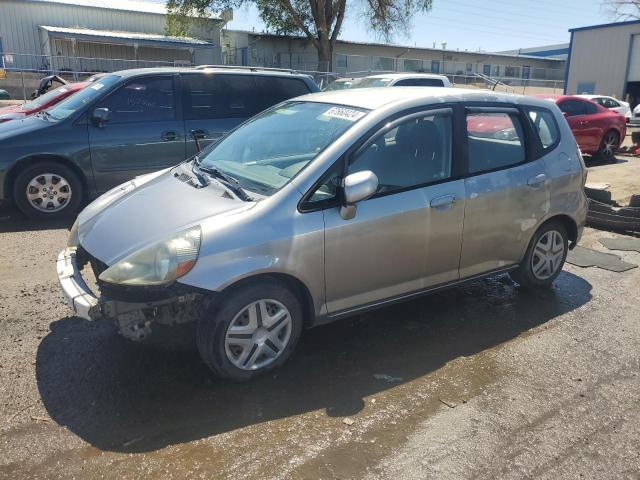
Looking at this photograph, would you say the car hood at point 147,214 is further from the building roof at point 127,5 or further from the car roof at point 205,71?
the building roof at point 127,5

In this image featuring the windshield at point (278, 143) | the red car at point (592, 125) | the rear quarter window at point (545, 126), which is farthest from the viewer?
the red car at point (592, 125)

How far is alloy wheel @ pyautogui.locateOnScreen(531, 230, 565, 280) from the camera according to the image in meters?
4.67

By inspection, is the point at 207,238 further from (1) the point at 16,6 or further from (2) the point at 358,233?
(1) the point at 16,6

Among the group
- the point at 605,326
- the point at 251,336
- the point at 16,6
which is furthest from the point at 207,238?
the point at 16,6

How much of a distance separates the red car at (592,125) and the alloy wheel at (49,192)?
407 inches

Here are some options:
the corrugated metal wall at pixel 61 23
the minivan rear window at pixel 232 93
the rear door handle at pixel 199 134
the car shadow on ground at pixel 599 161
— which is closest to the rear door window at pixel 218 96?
the minivan rear window at pixel 232 93

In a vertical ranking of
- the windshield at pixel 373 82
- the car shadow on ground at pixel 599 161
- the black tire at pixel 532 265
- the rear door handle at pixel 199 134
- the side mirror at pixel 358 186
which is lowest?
the car shadow on ground at pixel 599 161

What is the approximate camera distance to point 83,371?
11.2 feet

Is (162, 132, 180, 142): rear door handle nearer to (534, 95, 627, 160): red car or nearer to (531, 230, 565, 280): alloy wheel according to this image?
(531, 230, 565, 280): alloy wheel

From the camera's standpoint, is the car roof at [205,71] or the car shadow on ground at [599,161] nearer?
the car roof at [205,71]

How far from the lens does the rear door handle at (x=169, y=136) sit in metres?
7.02

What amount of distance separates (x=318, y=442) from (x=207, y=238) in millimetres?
1245

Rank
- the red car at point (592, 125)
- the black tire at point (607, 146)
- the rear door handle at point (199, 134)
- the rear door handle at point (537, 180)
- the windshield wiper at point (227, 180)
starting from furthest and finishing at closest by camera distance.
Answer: the black tire at point (607, 146) → the red car at point (592, 125) → the rear door handle at point (199, 134) → the rear door handle at point (537, 180) → the windshield wiper at point (227, 180)

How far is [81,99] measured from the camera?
698 cm
